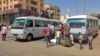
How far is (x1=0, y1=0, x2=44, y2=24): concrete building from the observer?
1978 inches

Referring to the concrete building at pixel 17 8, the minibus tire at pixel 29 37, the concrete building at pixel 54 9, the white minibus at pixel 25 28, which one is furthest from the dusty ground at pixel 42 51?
the concrete building at pixel 54 9

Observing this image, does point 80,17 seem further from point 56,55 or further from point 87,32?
point 56,55

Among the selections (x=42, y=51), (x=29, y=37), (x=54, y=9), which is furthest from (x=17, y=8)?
(x=54, y=9)

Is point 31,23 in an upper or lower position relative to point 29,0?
lower

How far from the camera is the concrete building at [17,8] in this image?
50.2 m

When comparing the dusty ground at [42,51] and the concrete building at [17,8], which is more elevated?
the concrete building at [17,8]

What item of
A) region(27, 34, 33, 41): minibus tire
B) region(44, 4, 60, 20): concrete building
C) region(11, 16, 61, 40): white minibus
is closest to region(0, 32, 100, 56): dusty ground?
region(11, 16, 61, 40): white minibus

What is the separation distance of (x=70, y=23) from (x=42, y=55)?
9001mm

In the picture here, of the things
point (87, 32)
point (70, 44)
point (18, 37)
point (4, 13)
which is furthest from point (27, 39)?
point (4, 13)

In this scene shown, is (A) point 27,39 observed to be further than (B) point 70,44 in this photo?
Yes

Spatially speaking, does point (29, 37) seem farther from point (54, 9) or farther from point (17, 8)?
point (54, 9)

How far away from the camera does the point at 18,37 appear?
67.3 ft

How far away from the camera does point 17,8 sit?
161ft

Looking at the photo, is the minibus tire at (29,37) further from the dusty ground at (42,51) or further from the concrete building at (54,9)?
the concrete building at (54,9)
